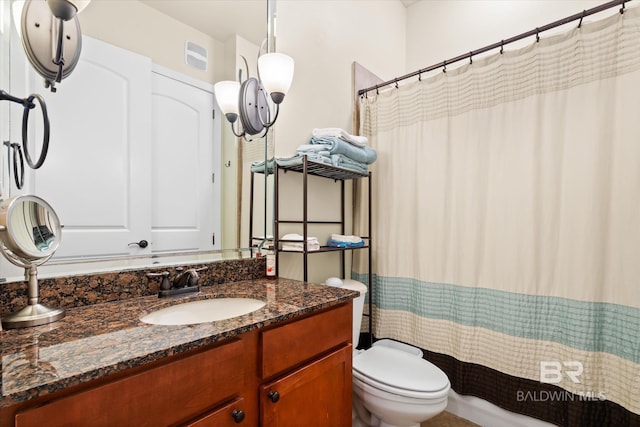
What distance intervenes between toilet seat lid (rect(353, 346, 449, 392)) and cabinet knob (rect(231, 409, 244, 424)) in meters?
0.76

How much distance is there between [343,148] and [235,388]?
126cm

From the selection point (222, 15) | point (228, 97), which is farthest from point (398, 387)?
point (222, 15)

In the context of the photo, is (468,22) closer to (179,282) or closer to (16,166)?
(179,282)

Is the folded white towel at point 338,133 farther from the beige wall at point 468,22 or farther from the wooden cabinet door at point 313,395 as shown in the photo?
the beige wall at point 468,22

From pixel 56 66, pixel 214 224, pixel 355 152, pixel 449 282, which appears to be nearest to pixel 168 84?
pixel 56 66

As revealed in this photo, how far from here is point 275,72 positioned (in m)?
1.45

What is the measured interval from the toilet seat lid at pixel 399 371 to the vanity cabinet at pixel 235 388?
0.96 feet

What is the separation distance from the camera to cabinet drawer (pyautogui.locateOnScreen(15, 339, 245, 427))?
56 centimetres

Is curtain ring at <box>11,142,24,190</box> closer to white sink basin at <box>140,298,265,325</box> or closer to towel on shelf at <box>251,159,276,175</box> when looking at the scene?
white sink basin at <box>140,298,265,325</box>

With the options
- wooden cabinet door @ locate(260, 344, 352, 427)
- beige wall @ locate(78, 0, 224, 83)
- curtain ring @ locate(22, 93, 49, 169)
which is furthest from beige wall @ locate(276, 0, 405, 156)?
wooden cabinet door @ locate(260, 344, 352, 427)

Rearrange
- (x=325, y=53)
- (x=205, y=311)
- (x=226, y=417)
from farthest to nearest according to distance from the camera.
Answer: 1. (x=325, y=53)
2. (x=205, y=311)
3. (x=226, y=417)

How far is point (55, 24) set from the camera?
944 mm

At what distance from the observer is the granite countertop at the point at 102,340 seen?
21.9 inches

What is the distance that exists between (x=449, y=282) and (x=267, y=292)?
Result: 111 cm
